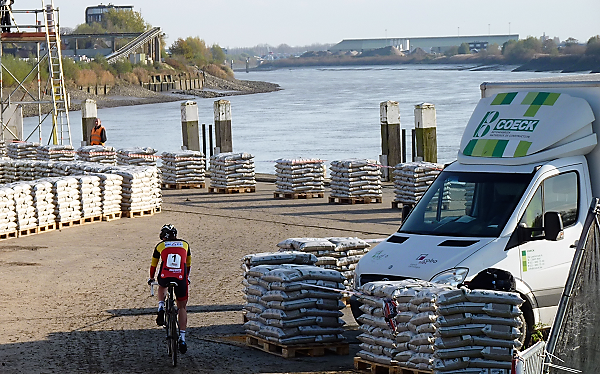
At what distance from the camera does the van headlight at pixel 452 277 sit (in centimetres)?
922

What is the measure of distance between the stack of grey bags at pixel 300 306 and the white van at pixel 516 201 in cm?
40

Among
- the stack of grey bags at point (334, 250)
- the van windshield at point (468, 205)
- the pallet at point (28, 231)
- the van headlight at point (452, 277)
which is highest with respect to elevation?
the van windshield at point (468, 205)

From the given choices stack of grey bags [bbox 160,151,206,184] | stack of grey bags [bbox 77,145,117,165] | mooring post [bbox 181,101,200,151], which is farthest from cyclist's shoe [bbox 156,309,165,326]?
mooring post [bbox 181,101,200,151]

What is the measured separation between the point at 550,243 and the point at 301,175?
1420 centimetres

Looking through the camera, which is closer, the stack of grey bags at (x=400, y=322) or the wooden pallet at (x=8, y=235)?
the stack of grey bags at (x=400, y=322)

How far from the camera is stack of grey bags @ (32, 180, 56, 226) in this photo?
61.5 ft

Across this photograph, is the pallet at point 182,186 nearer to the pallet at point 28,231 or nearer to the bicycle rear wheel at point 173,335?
the pallet at point 28,231

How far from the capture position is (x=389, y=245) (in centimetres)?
1026

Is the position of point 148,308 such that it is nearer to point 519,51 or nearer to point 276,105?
point 276,105

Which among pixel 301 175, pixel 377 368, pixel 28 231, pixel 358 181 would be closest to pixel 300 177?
pixel 301 175

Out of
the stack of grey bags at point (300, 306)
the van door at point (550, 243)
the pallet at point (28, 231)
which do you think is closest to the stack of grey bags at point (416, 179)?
the pallet at point (28, 231)

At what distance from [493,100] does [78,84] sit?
108m

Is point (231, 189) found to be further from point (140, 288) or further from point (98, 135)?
point (140, 288)

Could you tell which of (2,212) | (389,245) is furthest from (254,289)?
(2,212)
